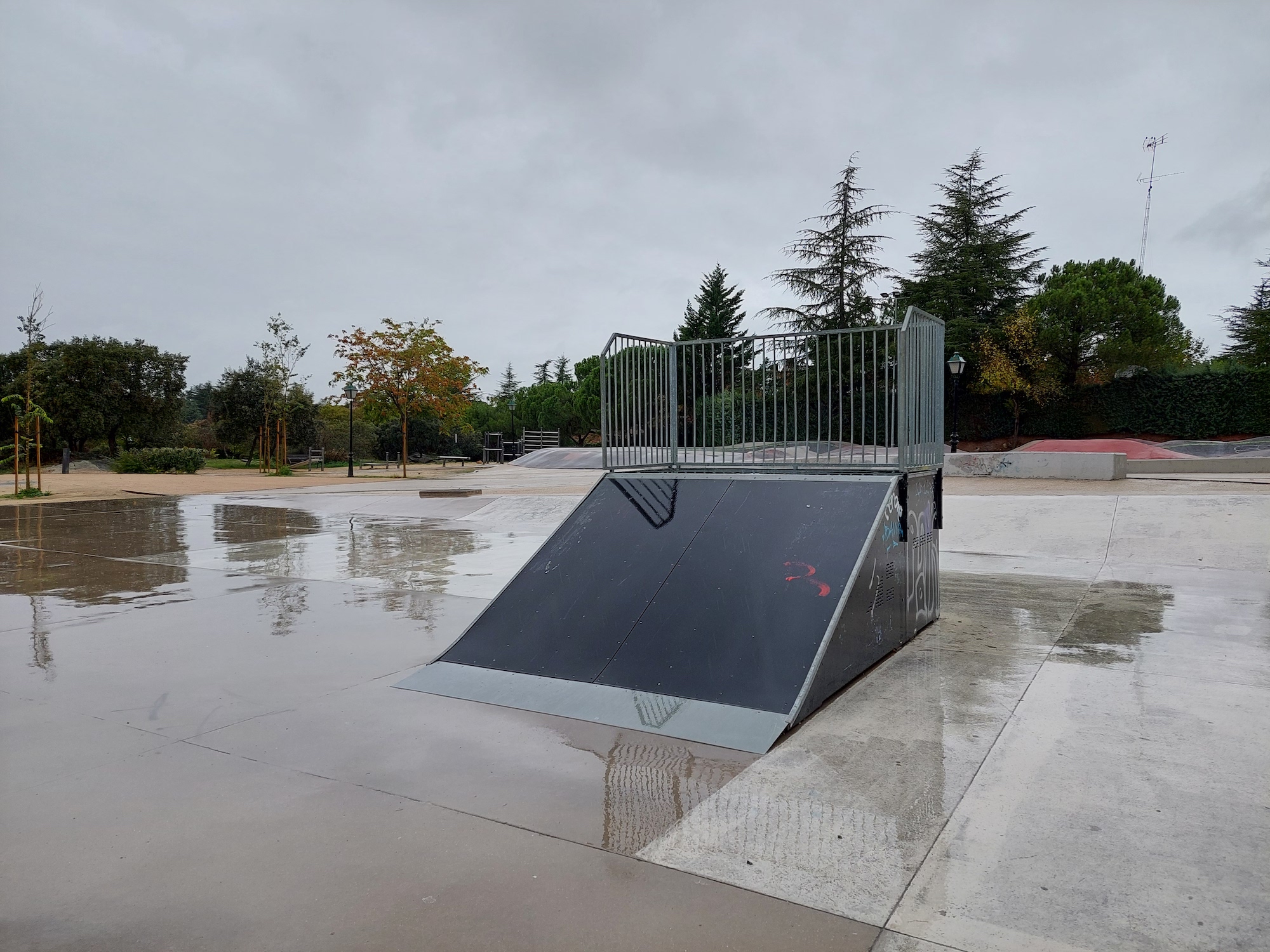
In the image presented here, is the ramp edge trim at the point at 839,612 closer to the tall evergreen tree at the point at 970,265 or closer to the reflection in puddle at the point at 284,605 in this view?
the reflection in puddle at the point at 284,605

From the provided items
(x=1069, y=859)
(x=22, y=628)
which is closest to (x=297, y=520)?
(x=22, y=628)

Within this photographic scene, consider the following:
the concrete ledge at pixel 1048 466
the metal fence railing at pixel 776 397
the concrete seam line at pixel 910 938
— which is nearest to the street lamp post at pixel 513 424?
the concrete ledge at pixel 1048 466

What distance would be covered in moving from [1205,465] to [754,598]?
21.2 metres

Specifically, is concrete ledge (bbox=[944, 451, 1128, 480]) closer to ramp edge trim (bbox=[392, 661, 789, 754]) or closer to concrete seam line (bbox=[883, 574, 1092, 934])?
concrete seam line (bbox=[883, 574, 1092, 934])

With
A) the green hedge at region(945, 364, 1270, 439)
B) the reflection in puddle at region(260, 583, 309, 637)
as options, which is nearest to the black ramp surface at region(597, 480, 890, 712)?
the reflection in puddle at region(260, 583, 309, 637)

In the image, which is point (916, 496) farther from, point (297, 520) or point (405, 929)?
point (297, 520)

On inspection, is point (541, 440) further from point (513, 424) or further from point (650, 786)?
point (650, 786)

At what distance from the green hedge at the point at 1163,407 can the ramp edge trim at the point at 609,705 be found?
3480 cm

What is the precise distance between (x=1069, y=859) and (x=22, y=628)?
6.93 metres

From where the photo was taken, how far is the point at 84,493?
21.1 meters

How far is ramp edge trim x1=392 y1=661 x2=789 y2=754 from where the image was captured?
3732mm

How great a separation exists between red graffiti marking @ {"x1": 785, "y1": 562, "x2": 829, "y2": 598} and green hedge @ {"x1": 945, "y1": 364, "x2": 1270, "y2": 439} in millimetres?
33884

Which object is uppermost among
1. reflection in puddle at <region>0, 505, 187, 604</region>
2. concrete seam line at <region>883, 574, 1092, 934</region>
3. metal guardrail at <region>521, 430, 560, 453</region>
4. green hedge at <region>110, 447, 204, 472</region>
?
metal guardrail at <region>521, 430, 560, 453</region>

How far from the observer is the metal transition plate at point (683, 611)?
4059mm
